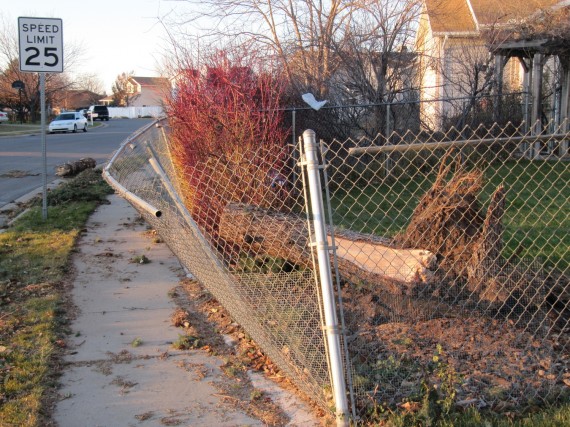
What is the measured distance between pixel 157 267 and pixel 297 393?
350cm

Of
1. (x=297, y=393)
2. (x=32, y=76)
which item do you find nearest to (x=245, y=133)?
(x=297, y=393)

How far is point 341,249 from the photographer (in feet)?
19.3

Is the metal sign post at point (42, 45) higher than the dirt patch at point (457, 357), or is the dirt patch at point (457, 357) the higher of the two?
the metal sign post at point (42, 45)

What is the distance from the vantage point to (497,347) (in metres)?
4.43

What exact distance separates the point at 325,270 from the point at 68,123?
4250 cm

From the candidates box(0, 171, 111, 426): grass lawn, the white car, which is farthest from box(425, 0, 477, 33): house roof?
the white car

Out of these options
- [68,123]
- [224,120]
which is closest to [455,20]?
[224,120]

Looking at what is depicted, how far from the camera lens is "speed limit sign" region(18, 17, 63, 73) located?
9.54 metres

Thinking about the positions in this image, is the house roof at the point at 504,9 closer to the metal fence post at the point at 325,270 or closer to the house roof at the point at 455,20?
the house roof at the point at 455,20

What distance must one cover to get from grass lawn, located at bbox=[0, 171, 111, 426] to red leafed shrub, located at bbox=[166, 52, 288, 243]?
172 centimetres

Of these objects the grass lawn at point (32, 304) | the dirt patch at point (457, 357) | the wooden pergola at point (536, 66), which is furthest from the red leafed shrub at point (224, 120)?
the wooden pergola at point (536, 66)

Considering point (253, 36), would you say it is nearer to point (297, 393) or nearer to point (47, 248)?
point (47, 248)

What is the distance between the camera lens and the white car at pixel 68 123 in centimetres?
4247

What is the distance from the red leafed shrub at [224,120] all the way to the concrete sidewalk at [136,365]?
1.36 m
